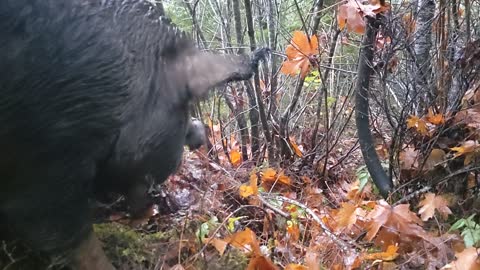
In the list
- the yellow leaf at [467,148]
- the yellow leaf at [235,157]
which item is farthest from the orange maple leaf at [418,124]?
the yellow leaf at [235,157]

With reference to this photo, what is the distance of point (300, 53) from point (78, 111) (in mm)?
1984

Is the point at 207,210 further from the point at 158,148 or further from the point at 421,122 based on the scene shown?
the point at 421,122

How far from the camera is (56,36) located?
227 centimetres

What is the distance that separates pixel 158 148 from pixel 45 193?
0.45 meters

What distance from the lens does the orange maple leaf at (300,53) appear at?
3.95 metres

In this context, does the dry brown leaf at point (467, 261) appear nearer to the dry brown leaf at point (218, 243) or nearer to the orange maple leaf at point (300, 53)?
the dry brown leaf at point (218, 243)

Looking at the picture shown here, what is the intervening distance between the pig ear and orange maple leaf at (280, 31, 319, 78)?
4.26ft

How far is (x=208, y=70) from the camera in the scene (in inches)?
102

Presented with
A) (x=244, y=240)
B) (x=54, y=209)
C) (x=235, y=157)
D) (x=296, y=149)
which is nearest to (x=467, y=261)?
(x=244, y=240)

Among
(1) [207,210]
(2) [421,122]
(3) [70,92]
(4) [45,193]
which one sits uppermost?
(3) [70,92]

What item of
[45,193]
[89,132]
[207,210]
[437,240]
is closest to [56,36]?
[89,132]

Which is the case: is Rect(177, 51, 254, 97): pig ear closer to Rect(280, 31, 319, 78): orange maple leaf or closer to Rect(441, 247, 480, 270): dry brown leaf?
Rect(441, 247, 480, 270): dry brown leaf

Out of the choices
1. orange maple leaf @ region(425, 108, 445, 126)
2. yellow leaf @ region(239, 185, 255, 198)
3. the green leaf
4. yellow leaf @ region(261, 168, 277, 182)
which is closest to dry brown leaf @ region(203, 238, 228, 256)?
yellow leaf @ region(239, 185, 255, 198)

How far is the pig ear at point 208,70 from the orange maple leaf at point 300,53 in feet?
4.26
